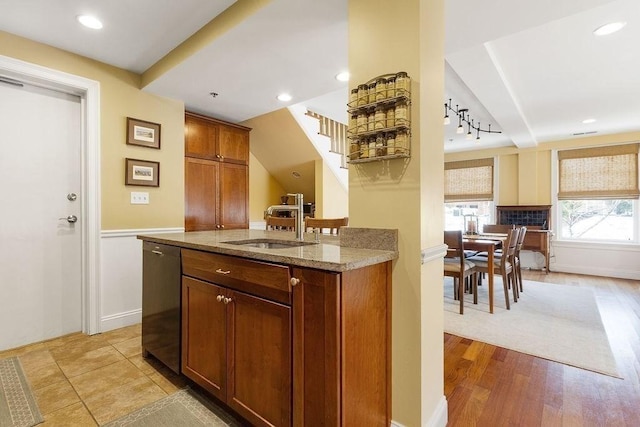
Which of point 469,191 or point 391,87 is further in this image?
point 469,191

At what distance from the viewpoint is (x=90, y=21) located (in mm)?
2135

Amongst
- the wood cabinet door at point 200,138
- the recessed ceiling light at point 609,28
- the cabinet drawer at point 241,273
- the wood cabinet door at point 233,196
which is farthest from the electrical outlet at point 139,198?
the recessed ceiling light at point 609,28

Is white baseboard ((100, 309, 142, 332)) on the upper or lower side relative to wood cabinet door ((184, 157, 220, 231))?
lower

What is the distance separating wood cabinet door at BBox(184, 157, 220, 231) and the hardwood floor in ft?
9.52

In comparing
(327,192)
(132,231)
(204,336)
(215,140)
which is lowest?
(204,336)

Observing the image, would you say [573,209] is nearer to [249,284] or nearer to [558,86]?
[558,86]

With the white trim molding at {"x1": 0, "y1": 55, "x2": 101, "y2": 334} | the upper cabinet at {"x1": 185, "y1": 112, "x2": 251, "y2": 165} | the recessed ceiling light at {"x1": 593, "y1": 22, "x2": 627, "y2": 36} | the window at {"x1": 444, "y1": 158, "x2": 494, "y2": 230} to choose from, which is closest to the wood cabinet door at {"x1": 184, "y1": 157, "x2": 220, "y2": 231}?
the upper cabinet at {"x1": 185, "y1": 112, "x2": 251, "y2": 165}

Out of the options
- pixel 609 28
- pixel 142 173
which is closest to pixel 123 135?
pixel 142 173

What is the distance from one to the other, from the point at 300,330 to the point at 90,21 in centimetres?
258

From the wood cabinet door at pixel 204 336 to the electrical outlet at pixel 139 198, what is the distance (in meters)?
1.55

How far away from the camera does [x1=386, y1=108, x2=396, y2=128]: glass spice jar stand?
53.4 inches

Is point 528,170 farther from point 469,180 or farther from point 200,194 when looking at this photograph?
point 200,194

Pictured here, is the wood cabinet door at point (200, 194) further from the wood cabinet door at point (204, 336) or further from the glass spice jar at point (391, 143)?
the glass spice jar at point (391, 143)

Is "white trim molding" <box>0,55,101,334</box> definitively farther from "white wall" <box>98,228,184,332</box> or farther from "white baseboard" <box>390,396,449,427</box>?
"white baseboard" <box>390,396,449,427</box>
